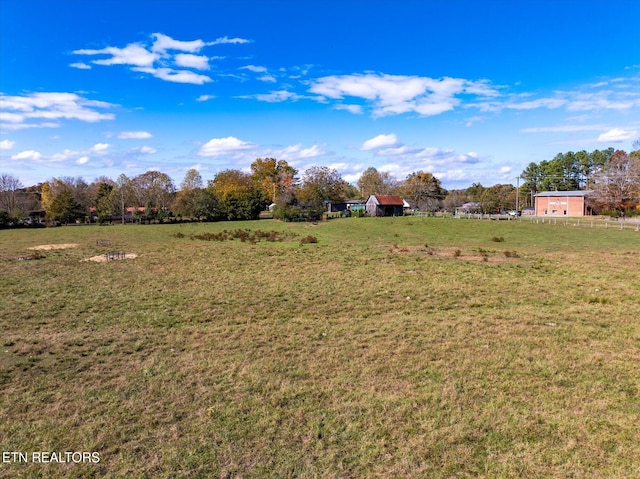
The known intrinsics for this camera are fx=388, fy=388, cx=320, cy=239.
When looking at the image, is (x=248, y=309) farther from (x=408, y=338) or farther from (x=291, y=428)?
(x=291, y=428)

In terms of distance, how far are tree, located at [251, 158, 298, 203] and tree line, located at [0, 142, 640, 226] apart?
24cm

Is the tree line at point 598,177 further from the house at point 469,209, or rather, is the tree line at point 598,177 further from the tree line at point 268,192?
the house at point 469,209

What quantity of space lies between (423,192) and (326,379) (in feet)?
319

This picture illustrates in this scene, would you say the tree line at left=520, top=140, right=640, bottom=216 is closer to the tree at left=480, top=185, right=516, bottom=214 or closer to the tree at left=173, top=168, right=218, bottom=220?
the tree at left=480, top=185, right=516, bottom=214

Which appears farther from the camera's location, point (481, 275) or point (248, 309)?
point (481, 275)

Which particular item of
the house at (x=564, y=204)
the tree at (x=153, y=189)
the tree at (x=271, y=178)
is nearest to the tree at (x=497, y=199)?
the house at (x=564, y=204)

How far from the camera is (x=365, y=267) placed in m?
18.7

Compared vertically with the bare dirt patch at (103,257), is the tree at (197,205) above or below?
above

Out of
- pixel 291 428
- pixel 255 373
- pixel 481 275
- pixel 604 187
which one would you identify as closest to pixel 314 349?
pixel 255 373

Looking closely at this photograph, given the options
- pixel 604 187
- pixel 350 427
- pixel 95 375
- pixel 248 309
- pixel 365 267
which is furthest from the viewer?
pixel 604 187

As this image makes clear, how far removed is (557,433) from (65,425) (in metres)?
6.62

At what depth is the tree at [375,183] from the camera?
367 ft

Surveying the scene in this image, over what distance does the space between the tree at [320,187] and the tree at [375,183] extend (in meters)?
21.9

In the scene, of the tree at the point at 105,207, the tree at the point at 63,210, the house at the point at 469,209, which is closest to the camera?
the tree at the point at 63,210
